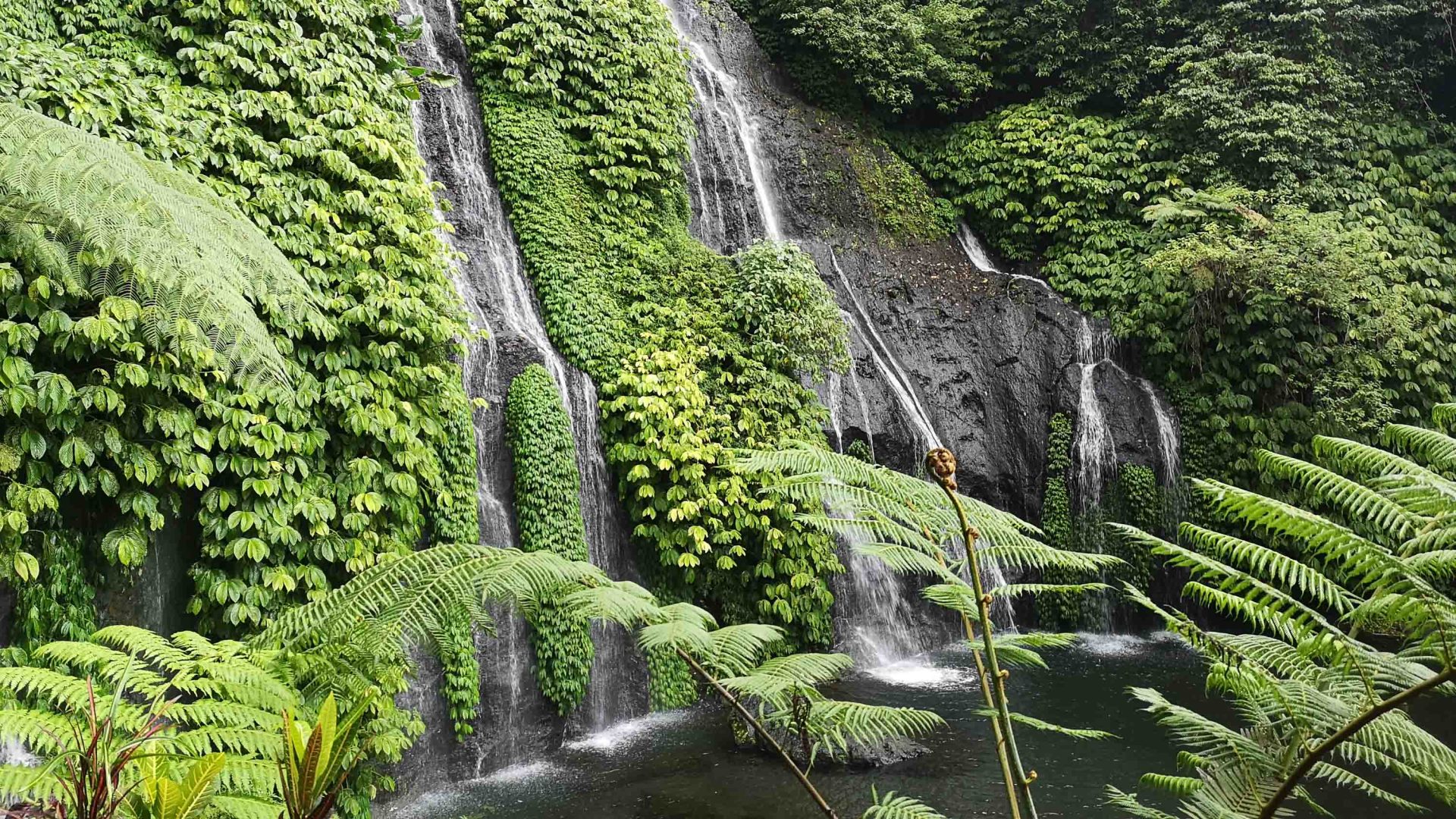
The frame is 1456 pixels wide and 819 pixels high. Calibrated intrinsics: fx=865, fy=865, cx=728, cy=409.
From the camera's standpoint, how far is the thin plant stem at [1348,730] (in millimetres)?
1420

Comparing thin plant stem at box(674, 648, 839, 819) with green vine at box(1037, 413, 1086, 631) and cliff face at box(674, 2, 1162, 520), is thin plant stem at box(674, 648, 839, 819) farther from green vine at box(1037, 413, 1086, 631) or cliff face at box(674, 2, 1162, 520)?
green vine at box(1037, 413, 1086, 631)

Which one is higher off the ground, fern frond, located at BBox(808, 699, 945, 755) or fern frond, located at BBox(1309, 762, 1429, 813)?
fern frond, located at BBox(808, 699, 945, 755)

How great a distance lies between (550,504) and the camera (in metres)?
7.80

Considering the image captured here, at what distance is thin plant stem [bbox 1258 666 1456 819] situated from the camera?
142 cm

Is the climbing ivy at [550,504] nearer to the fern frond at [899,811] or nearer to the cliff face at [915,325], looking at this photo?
the cliff face at [915,325]

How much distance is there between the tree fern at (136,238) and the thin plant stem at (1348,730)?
14.2ft

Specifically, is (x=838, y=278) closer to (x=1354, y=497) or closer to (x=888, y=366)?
(x=888, y=366)

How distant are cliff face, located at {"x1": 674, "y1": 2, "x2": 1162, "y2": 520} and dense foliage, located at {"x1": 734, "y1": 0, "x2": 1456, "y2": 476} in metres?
0.90

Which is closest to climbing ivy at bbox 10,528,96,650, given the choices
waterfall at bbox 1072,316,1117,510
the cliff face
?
the cliff face

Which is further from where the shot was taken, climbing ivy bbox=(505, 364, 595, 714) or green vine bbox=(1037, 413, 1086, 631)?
green vine bbox=(1037, 413, 1086, 631)

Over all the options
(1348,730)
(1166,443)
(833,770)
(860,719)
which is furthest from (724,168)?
(1348,730)

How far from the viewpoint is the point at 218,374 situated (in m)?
4.98

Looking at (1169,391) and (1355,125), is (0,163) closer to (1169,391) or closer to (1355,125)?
(1169,391)

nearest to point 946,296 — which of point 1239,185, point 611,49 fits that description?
point 1239,185
